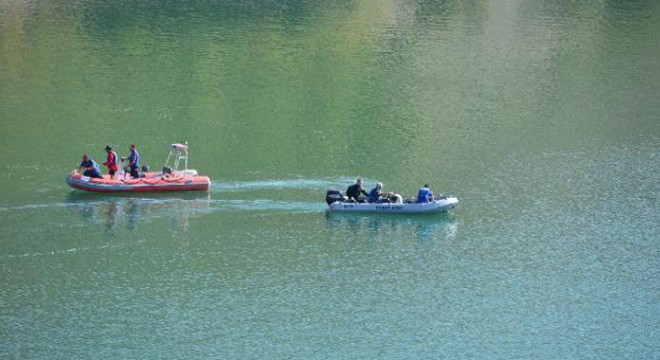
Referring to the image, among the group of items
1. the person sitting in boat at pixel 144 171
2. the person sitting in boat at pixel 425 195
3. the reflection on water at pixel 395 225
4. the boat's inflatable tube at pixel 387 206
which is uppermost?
the person sitting in boat at pixel 144 171

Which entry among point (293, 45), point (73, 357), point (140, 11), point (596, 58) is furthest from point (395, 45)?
point (73, 357)

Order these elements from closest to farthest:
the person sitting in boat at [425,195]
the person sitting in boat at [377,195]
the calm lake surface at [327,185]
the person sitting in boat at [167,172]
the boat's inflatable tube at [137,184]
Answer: the calm lake surface at [327,185] < the person sitting in boat at [425,195] < the person sitting in boat at [377,195] < the boat's inflatable tube at [137,184] < the person sitting in boat at [167,172]

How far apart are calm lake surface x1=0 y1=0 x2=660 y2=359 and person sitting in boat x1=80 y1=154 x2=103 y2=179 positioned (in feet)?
2.40

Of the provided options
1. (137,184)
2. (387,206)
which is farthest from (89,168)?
(387,206)

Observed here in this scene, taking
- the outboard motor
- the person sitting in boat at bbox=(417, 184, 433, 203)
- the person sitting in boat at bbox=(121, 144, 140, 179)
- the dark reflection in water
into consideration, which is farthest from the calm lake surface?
the person sitting in boat at bbox=(121, 144, 140, 179)

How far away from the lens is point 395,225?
4172 centimetres

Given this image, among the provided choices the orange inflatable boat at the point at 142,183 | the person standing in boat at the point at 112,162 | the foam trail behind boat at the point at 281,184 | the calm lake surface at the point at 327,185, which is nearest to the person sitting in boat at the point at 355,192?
the calm lake surface at the point at 327,185

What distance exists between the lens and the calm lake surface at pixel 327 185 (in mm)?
34812

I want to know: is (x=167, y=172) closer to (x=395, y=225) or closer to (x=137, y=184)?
(x=137, y=184)

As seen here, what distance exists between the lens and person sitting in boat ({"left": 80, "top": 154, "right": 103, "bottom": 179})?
42.7 metres

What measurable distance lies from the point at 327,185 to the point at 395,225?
3.72 metres

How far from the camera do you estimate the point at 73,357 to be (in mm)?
32406

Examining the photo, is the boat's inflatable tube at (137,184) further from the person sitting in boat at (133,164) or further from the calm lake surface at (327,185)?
the person sitting in boat at (133,164)

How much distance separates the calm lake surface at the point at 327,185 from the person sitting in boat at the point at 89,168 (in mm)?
731
